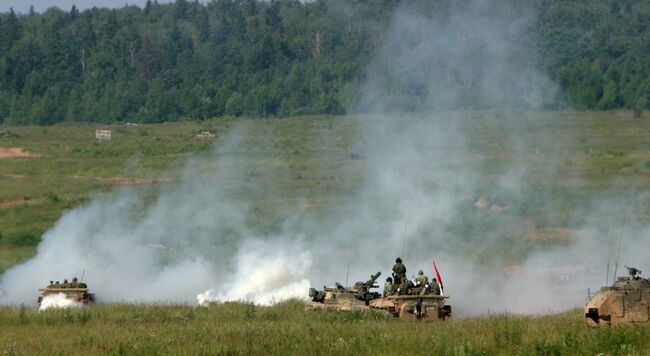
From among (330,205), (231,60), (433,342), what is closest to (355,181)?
(330,205)

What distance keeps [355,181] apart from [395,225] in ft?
34.2

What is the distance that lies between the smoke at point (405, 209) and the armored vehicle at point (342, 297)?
3602mm

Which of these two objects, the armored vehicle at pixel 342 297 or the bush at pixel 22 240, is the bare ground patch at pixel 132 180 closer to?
the bush at pixel 22 240

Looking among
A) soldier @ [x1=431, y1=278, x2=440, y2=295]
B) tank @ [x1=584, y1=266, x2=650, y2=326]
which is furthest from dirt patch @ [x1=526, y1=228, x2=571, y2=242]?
tank @ [x1=584, y1=266, x2=650, y2=326]

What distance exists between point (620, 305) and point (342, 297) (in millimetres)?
8354

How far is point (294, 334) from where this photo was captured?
26031 millimetres

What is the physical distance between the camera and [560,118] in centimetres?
7462

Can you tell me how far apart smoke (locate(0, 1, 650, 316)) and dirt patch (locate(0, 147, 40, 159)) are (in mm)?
15593

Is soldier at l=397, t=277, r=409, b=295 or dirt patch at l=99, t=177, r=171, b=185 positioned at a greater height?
dirt patch at l=99, t=177, r=171, b=185

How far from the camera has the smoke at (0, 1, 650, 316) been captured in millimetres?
43562

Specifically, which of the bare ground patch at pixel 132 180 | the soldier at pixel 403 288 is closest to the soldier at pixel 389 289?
the soldier at pixel 403 288

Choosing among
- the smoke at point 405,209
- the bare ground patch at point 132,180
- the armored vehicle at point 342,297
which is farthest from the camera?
the bare ground patch at point 132,180

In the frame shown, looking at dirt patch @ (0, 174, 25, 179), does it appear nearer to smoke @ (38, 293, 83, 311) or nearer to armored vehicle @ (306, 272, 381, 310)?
smoke @ (38, 293, 83, 311)

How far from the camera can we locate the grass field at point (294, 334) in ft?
76.2
